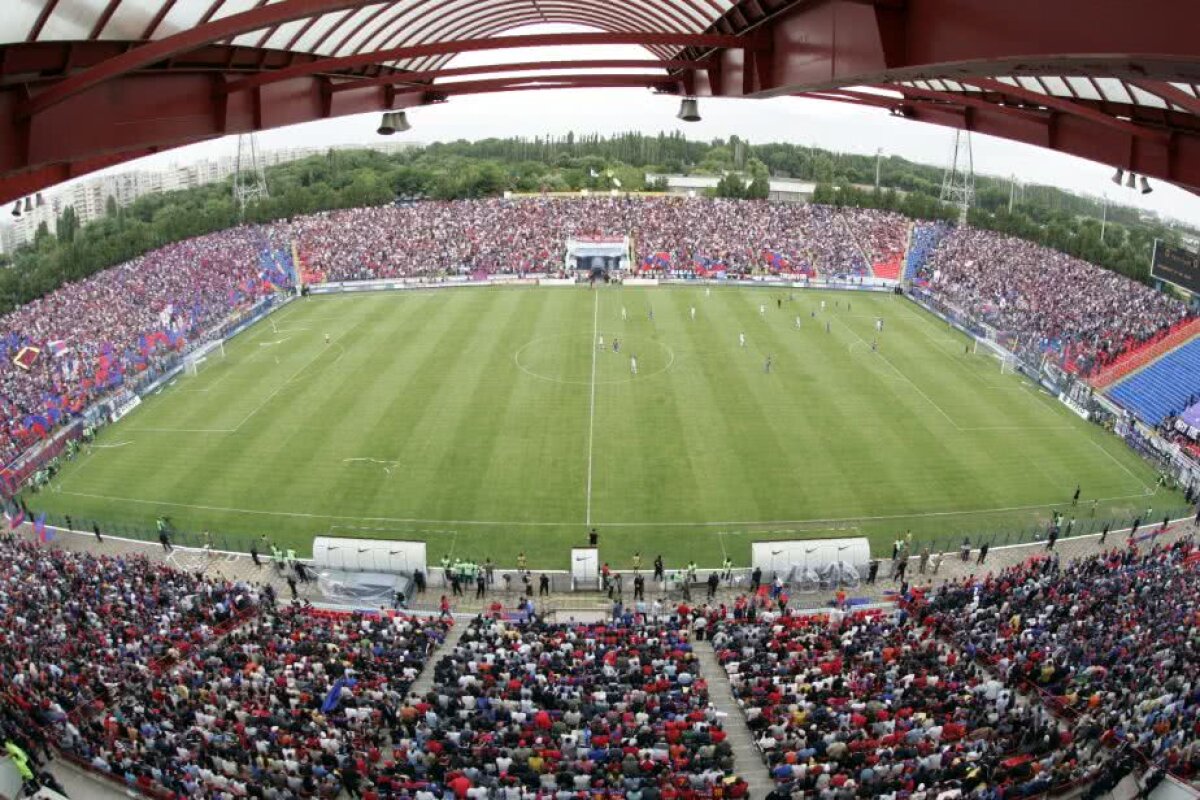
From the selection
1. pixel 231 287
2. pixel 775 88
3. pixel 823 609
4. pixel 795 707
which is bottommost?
pixel 823 609

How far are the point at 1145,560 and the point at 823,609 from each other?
9.28 metres

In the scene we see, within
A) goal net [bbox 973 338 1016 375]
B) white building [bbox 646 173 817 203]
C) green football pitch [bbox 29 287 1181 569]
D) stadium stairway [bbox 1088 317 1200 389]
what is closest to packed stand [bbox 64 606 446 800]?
green football pitch [bbox 29 287 1181 569]

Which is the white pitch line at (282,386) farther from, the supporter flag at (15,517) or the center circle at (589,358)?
the center circle at (589,358)

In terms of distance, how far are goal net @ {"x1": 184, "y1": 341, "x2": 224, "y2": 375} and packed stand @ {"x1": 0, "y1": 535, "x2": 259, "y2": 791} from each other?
60.2ft

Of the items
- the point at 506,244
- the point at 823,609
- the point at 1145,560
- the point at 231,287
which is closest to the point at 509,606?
the point at 823,609

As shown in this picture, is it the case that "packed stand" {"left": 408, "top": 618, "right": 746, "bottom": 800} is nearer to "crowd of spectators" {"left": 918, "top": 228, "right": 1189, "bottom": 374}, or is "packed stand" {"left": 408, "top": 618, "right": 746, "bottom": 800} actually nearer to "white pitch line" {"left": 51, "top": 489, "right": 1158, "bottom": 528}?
"white pitch line" {"left": 51, "top": 489, "right": 1158, "bottom": 528}

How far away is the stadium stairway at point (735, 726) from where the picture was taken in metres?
14.9

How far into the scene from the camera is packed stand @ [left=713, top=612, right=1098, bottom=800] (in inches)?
542

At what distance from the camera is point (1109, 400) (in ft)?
124

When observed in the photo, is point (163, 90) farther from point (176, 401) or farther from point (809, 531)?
point (176, 401)

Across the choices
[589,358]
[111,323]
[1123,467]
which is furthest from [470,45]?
[111,323]

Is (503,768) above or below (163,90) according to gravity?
below

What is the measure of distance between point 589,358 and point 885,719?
28.5 metres

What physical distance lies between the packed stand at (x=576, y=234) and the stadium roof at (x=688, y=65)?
45.6 meters
